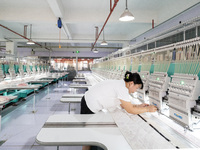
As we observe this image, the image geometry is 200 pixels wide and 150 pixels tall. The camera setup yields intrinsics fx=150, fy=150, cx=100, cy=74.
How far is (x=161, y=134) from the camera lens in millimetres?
1404

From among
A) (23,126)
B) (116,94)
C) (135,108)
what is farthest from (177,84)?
(23,126)

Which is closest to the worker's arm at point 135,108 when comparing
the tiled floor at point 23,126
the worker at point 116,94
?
the worker at point 116,94

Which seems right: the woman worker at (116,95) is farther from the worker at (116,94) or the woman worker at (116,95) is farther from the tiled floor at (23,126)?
the tiled floor at (23,126)

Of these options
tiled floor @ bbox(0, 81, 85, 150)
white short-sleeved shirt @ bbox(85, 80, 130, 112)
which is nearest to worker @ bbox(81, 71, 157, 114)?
white short-sleeved shirt @ bbox(85, 80, 130, 112)

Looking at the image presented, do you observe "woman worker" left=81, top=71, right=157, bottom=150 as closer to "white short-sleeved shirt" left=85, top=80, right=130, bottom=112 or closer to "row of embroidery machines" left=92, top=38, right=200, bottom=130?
"white short-sleeved shirt" left=85, top=80, right=130, bottom=112

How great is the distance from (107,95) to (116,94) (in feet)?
0.36

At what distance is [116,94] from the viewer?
1817 mm

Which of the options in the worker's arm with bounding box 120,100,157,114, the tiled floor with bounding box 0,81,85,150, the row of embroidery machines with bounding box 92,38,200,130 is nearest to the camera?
the row of embroidery machines with bounding box 92,38,200,130

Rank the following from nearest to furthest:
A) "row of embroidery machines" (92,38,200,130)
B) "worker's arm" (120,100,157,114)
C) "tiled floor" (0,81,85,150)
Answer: "row of embroidery machines" (92,38,200,130)
"worker's arm" (120,100,157,114)
"tiled floor" (0,81,85,150)

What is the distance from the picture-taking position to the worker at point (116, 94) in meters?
1.76

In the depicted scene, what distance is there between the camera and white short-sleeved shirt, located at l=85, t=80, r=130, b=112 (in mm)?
1764

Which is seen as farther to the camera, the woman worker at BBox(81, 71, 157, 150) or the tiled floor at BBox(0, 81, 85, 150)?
the tiled floor at BBox(0, 81, 85, 150)

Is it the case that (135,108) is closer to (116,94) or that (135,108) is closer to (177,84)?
(116,94)

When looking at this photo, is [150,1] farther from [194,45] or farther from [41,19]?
[194,45]
